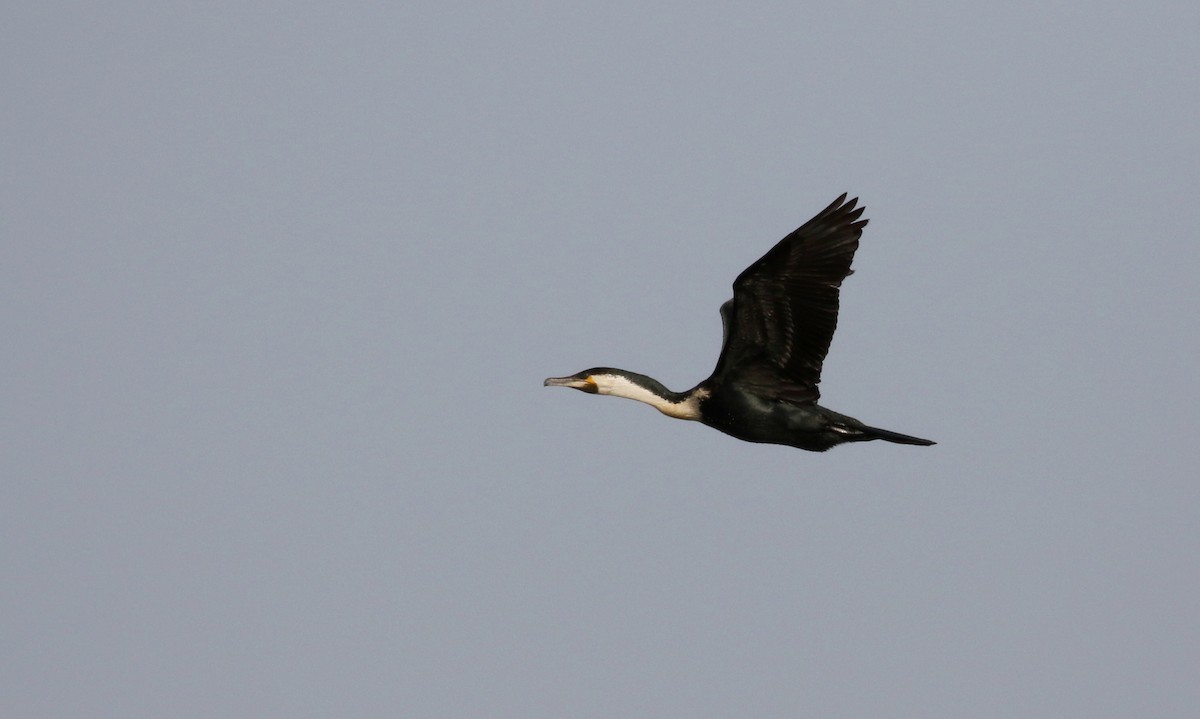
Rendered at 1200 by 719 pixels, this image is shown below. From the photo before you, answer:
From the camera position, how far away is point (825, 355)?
1565 centimetres

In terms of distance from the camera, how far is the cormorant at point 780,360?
15047 mm

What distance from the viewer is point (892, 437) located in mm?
15570

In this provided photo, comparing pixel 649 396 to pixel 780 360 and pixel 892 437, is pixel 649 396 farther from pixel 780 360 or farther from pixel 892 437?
pixel 892 437

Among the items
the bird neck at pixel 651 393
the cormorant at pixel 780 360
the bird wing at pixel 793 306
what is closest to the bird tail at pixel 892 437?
the cormorant at pixel 780 360

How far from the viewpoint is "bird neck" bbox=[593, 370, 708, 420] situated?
16.0m

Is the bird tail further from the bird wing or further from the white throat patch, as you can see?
the white throat patch

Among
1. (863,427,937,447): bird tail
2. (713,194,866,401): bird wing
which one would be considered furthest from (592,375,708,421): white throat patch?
(863,427,937,447): bird tail

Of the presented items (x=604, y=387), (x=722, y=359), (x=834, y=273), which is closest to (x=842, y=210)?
(x=834, y=273)

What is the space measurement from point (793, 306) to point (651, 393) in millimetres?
1685

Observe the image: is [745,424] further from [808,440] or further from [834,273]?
[834,273]

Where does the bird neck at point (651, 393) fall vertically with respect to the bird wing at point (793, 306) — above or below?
below

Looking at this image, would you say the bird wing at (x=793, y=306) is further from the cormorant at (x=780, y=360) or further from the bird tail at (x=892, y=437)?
the bird tail at (x=892, y=437)

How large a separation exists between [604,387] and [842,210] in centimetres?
292

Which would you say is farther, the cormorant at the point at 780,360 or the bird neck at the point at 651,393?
the bird neck at the point at 651,393
